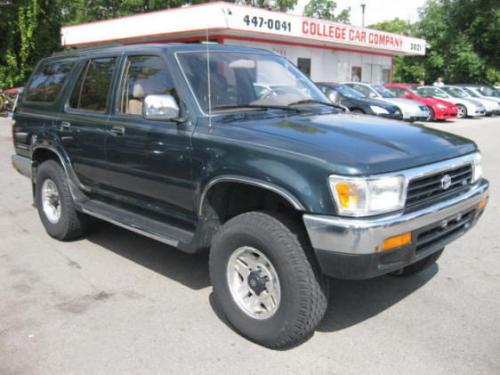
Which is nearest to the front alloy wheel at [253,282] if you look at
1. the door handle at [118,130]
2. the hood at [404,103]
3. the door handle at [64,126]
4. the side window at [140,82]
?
the side window at [140,82]

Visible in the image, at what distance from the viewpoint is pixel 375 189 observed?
298cm

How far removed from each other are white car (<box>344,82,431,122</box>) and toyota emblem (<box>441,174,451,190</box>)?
47.6 feet

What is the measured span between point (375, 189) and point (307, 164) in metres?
0.41

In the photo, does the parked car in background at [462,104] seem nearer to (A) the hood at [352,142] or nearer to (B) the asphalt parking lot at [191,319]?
(B) the asphalt parking lot at [191,319]

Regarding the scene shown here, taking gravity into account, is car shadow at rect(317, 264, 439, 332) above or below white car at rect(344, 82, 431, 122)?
below

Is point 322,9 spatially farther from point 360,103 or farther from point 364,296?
point 364,296

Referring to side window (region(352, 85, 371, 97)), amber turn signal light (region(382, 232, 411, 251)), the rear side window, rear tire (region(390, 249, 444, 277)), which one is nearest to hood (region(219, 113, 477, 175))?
amber turn signal light (region(382, 232, 411, 251))

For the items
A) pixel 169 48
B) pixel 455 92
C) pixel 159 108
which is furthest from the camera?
pixel 455 92

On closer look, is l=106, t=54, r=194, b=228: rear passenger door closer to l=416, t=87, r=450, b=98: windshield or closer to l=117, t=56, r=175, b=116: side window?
l=117, t=56, r=175, b=116: side window

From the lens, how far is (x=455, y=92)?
24.7 m

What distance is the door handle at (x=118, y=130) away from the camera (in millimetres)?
4363

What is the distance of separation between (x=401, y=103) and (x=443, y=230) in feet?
50.4

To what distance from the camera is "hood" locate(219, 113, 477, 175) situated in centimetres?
305

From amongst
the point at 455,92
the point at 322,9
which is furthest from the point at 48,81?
the point at 322,9
